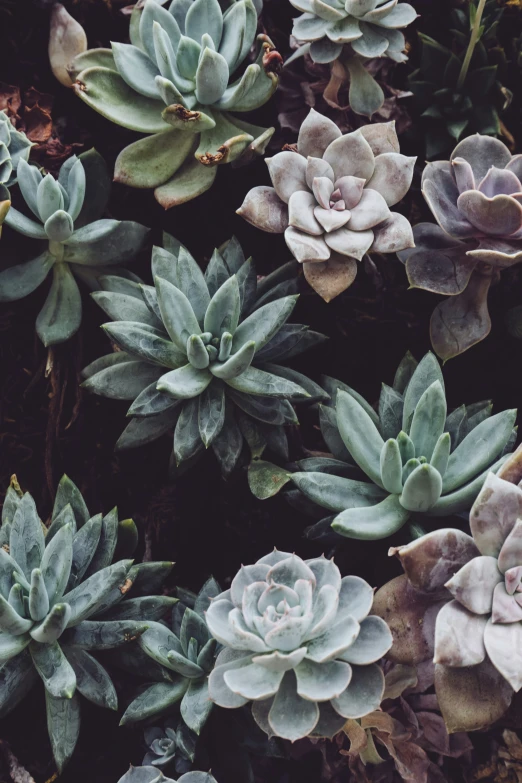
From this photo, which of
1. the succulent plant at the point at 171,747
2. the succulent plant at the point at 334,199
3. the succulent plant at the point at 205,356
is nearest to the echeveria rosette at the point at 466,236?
the succulent plant at the point at 334,199

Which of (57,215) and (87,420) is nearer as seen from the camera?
(57,215)

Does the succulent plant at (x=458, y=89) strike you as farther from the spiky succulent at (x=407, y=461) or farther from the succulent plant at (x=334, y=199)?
the spiky succulent at (x=407, y=461)

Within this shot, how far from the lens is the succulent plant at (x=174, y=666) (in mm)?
1091

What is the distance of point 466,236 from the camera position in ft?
4.18

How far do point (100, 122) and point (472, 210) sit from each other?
0.80 m

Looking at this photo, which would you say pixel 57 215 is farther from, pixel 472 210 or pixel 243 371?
pixel 472 210

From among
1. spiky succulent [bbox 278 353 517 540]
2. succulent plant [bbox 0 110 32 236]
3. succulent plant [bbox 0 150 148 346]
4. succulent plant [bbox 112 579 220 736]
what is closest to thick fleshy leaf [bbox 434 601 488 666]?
spiky succulent [bbox 278 353 517 540]

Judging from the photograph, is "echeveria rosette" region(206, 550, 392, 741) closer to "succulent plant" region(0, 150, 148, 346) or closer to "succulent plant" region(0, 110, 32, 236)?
"succulent plant" region(0, 150, 148, 346)

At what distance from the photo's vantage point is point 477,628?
0.96 m

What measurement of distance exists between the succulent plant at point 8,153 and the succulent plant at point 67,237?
24 mm

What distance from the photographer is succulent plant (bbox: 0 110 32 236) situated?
1268mm

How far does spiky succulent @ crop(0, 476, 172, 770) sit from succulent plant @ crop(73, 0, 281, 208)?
615 millimetres

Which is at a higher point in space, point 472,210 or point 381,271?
point 472,210

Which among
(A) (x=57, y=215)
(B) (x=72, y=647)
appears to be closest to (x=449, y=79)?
(A) (x=57, y=215)
